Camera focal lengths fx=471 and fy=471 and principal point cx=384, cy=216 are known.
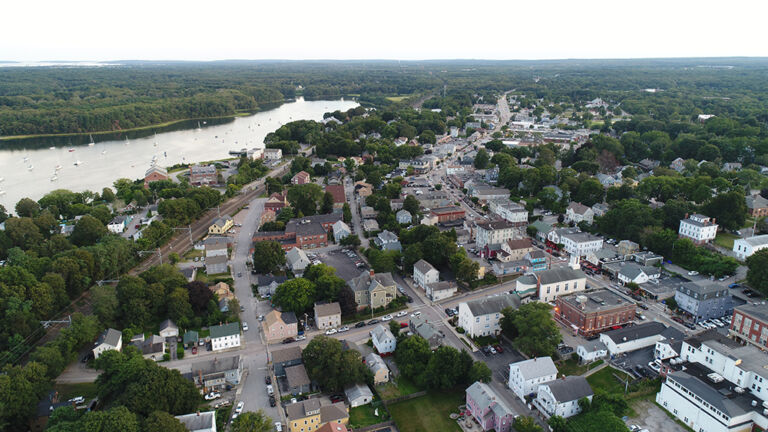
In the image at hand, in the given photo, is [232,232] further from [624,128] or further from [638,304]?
[624,128]

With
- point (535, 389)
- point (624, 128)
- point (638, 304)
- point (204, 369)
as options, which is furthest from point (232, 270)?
point (624, 128)

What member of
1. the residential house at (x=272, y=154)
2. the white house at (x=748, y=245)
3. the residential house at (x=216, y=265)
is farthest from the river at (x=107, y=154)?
the white house at (x=748, y=245)

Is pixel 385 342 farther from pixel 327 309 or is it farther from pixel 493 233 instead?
pixel 493 233

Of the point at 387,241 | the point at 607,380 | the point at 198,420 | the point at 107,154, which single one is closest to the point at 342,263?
the point at 387,241

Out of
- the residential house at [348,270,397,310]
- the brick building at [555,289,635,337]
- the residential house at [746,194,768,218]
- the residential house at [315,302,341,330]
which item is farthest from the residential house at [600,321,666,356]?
the residential house at [746,194,768,218]

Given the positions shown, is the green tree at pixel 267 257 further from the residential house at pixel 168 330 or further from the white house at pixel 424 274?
the white house at pixel 424 274

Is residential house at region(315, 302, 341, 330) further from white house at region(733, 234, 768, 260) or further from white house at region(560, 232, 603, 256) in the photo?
white house at region(733, 234, 768, 260)

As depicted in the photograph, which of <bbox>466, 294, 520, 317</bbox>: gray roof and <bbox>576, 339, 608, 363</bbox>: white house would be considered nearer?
<bbox>576, 339, 608, 363</bbox>: white house
